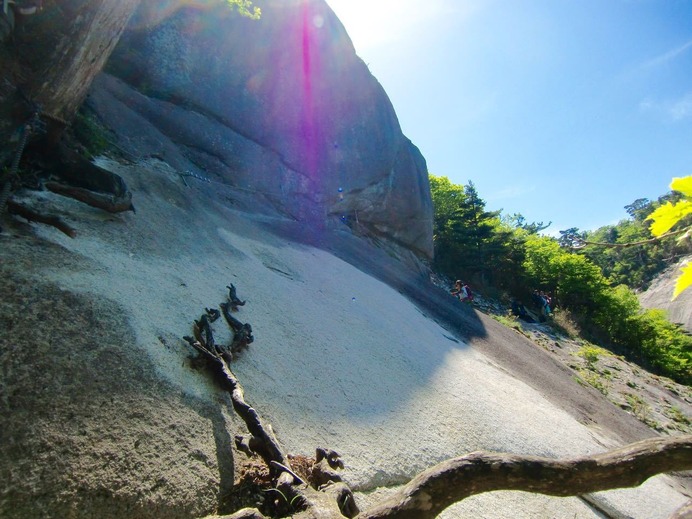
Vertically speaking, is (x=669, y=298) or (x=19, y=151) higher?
(x=669, y=298)

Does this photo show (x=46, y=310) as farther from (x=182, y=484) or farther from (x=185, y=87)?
(x=185, y=87)

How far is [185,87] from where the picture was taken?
1481 cm

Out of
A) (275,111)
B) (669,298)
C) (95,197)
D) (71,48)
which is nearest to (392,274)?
(275,111)

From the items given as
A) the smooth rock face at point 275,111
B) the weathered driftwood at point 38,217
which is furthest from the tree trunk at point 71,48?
the smooth rock face at point 275,111

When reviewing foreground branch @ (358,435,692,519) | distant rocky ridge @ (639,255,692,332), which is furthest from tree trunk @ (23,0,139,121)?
distant rocky ridge @ (639,255,692,332)

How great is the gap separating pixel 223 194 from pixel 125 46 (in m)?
6.85

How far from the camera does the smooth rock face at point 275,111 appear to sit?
45.3 feet

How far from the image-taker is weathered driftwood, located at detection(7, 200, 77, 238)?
472 centimetres

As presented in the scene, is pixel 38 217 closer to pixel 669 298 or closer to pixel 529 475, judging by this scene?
pixel 529 475

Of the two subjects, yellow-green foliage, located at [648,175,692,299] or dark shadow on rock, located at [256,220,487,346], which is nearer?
yellow-green foliage, located at [648,175,692,299]

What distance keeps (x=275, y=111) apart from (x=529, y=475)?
1706cm

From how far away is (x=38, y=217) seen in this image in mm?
4867

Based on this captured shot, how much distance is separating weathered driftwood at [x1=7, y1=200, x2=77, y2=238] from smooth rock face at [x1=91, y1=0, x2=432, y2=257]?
5554mm

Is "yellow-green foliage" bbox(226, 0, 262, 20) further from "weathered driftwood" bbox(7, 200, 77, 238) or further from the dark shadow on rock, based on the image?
"weathered driftwood" bbox(7, 200, 77, 238)
